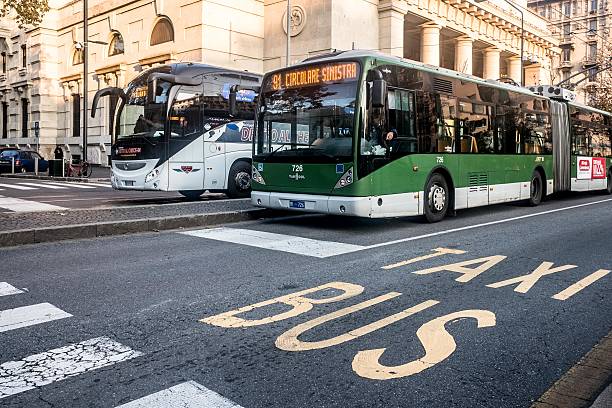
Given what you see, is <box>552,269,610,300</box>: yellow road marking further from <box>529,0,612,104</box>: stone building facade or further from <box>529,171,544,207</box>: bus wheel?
<box>529,0,612,104</box>: stone building facade

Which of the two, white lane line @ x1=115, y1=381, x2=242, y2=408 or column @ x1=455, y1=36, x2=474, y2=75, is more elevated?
column @ x1=455, y1=36, x2=474, y2=75

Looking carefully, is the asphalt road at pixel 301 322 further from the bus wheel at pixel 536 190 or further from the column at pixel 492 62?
the column at pixel 492 62

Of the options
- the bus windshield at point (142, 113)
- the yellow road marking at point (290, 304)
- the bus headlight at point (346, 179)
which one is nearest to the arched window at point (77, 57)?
the bus windshield at point (142, 113)

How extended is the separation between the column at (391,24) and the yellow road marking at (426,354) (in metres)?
31.3

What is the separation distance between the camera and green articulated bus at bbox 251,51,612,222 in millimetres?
9375

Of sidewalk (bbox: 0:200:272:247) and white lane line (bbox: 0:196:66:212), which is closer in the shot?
sidewalk (bbox: 0:200:272:247)

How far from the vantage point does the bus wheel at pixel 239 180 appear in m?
15.0

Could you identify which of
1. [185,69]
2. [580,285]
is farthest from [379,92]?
[185,69]

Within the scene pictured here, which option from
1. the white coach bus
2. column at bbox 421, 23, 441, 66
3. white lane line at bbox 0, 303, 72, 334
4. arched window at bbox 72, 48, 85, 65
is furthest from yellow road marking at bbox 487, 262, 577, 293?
arched window at bbox 72, 48, 85, 65

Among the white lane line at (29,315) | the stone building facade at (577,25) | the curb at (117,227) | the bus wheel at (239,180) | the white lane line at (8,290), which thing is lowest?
the white lane line at (29,315)

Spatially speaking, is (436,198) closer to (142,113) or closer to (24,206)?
(142,113)

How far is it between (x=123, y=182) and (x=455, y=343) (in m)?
11.8

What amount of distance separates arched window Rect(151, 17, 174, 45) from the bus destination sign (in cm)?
2596

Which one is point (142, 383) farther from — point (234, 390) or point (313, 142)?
point (313, 142)
